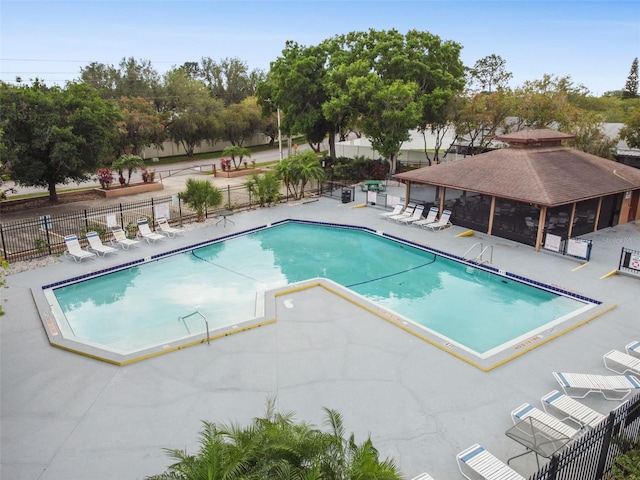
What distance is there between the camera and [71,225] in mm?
21062

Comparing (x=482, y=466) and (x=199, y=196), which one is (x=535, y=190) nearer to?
(x=482, y=466)

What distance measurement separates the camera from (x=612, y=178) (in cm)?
1984

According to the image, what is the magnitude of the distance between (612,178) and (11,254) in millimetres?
23961

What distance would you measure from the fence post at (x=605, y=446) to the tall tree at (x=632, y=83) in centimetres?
8250

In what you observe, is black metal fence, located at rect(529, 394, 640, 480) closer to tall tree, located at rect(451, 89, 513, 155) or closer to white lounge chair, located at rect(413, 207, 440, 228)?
white lounge chair, located at rect(413, 207, 440, 228)

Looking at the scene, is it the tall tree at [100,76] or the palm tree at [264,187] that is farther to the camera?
the tall tree at [100,76]

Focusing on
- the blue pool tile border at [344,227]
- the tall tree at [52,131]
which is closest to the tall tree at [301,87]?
the tall tree at [52,131]

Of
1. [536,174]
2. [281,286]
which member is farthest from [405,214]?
[281,286]

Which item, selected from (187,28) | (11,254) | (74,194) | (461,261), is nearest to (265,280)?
(461,261)

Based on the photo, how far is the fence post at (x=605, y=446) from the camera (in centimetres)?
662

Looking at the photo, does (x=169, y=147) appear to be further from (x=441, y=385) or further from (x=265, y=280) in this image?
(x=441, y=385)

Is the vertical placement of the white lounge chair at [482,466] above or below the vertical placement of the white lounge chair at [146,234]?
below

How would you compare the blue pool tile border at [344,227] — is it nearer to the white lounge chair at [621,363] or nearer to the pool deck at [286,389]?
the pool deck at [286,389]

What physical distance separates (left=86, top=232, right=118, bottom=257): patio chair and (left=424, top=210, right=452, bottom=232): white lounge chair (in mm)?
13264
